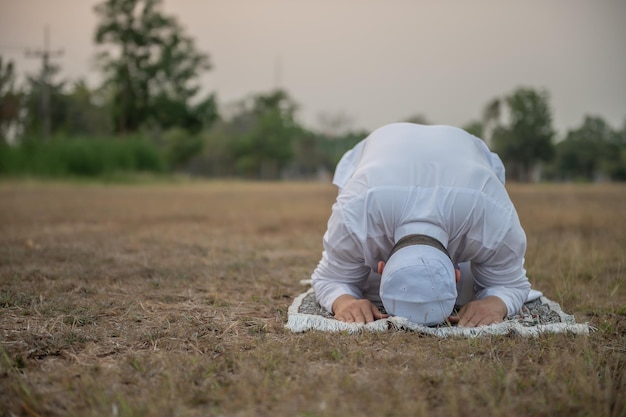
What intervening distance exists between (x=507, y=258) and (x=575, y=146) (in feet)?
61.8

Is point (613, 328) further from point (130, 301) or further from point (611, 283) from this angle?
point (130, 301)

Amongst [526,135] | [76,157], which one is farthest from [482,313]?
[76,157]

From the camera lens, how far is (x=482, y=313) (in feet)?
9.91

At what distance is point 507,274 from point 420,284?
0.70 metres

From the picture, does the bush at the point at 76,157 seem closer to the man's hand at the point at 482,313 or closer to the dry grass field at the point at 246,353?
the dry grass field at the point at 246,353

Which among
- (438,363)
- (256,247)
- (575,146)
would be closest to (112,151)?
(575,146)

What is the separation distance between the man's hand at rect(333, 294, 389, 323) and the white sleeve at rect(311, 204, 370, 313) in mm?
62

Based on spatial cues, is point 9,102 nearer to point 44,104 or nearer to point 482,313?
point 44,104

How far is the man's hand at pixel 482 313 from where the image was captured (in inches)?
117

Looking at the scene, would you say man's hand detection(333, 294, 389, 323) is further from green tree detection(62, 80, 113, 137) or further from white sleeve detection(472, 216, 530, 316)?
green tree detection(62, 80, 113, 137)

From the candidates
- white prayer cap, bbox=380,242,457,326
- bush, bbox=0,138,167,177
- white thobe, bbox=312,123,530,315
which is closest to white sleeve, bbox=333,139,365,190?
white thobe, bbox=312,123,530,315

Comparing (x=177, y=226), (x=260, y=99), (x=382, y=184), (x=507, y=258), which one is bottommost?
(x=177, y=226)

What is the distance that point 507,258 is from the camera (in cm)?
305

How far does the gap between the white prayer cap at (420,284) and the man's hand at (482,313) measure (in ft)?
0.56
